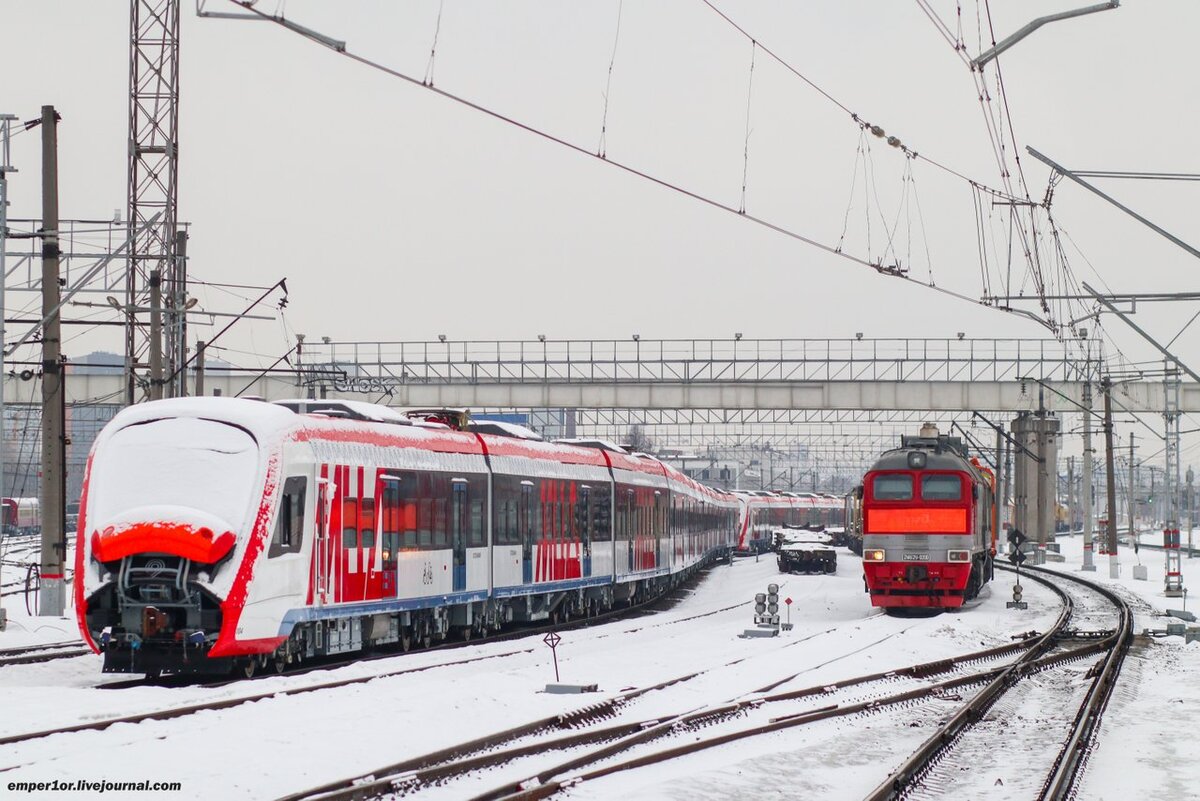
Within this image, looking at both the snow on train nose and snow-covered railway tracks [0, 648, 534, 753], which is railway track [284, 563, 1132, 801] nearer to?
snow-covered railway tracks [0, 648, 534, 753]

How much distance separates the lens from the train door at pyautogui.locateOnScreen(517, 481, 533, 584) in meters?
28.8

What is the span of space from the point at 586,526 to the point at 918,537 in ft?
21.6

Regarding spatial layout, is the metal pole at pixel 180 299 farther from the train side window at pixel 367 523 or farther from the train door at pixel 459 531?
the train side window at pixel 367 523

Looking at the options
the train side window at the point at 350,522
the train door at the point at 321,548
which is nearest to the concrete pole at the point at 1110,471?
the train side window at the point at 350,522

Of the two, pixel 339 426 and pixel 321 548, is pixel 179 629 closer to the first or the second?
pixel 321 548

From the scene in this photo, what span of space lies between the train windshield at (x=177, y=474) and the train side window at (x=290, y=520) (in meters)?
0.75

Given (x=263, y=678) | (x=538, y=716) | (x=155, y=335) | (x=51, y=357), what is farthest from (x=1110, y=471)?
(x=538, y=716)

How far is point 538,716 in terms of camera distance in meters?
15.7

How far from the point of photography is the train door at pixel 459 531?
25.4 metres

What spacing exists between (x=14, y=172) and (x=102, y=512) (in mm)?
13066

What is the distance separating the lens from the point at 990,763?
14.5 meters

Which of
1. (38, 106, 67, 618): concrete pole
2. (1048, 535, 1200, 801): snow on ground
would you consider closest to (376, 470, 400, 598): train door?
(38, 106, 67, 618): concrete pole

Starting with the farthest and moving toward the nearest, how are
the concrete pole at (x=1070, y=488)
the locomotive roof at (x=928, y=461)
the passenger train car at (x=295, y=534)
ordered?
the concrete pole at (x=1070, y=488), the locomotive roof at (x=928, y=461), the passenger train car at (x=295, y=534)

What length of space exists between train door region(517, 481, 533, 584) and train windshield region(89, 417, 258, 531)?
10337mm
